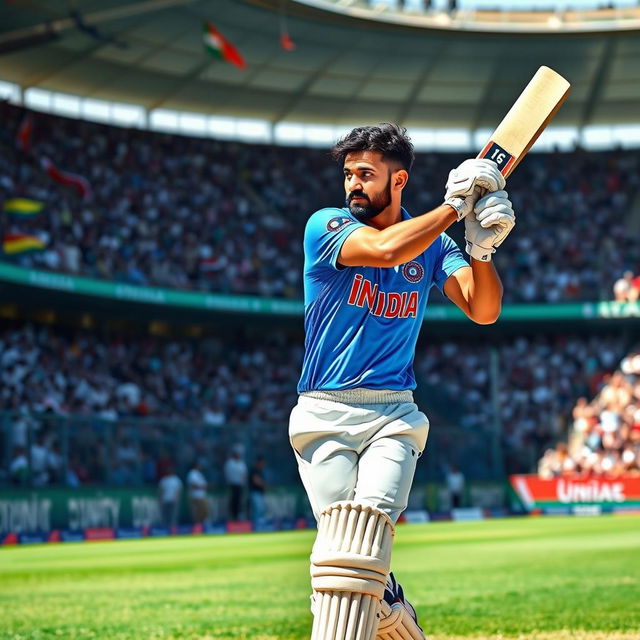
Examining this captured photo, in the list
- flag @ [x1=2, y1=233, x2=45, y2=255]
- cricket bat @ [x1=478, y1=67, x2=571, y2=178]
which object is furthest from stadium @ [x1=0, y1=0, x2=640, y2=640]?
cricket bat @ [x1=478, y1=67, x2=571, y2=178]

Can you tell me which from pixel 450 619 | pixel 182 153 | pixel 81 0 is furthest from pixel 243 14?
pixel 450 619

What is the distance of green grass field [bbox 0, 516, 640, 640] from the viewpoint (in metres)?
8.12

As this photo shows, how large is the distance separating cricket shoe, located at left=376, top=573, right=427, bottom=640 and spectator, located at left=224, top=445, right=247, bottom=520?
74.2ft

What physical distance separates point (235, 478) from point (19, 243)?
28.5ft

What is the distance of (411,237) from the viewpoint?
4.77 meters

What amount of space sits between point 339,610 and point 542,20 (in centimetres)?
3536

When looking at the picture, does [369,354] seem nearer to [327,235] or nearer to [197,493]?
[327,235]

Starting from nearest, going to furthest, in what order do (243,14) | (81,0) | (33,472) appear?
(33,472) < (81,0) < (243,14)

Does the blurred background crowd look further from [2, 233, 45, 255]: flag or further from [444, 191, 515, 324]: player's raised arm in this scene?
[444, 191, 515, 324]: player's raised arm

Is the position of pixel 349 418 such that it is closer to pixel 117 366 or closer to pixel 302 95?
pixel 117 366

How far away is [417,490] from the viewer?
31734 mm

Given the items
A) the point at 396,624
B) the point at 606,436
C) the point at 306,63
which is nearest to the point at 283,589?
the point at 396,624

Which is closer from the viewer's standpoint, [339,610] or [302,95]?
[339,610]

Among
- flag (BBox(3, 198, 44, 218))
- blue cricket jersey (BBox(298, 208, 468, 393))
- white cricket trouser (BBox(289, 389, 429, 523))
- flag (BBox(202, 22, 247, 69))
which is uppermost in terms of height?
flag (BBox(202, 22, 247, 69))
